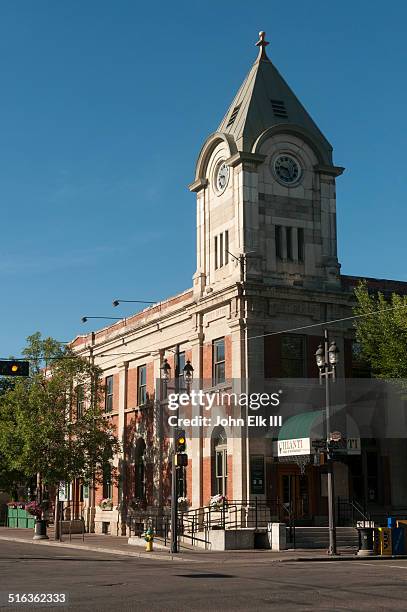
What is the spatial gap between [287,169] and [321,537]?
17.1 meters

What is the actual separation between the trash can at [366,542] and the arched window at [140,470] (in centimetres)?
1865

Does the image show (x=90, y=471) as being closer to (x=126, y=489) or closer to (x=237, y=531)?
(x=126, y=489)

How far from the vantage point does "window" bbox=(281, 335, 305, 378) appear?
132 ft

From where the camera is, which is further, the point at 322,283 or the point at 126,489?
the point at 126,489

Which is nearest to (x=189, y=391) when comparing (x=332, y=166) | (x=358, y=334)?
(x=358, y=334)

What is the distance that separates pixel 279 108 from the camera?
144ft

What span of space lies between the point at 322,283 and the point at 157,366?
35.8 ft

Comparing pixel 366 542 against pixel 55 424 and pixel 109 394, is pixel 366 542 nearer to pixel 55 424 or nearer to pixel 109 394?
pixel 55 424

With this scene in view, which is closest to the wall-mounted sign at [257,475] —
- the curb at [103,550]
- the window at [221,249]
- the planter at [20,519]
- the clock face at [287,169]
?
the curb at [103,550]

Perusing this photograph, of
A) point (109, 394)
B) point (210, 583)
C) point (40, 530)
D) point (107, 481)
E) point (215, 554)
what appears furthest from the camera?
point (109, 394)

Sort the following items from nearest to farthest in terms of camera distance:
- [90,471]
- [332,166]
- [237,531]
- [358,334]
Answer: [237,531] < [358,334] < [332,166] < [90,471]

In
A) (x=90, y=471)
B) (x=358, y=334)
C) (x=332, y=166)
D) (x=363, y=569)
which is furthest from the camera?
(x=90, y=471)

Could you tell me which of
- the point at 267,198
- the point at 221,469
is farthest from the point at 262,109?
the point at 221,469

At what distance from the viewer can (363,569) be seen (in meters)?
25.8
